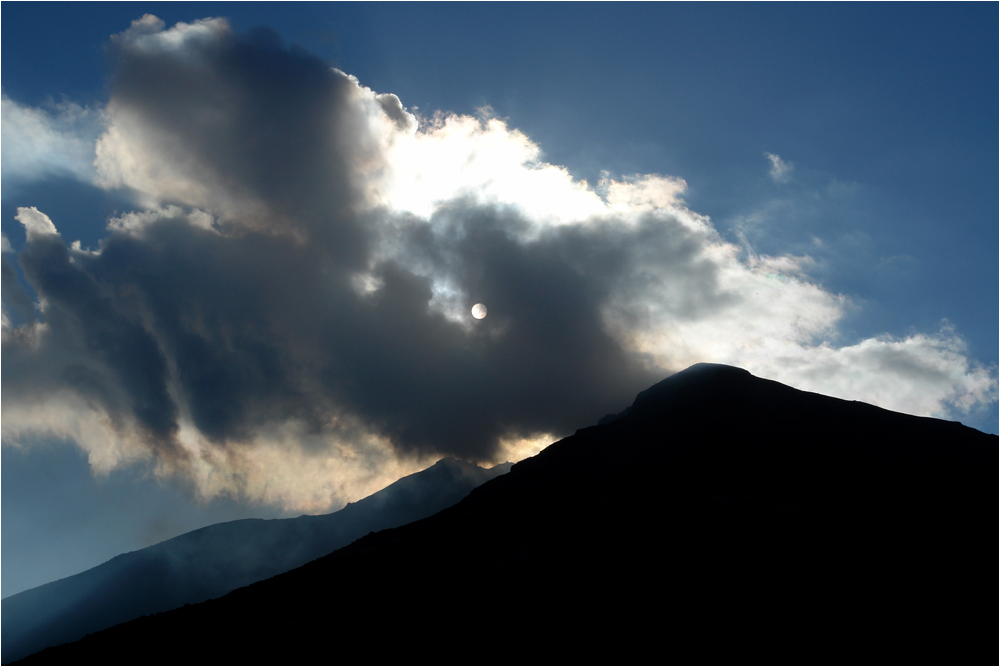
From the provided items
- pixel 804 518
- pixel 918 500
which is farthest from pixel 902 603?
pixel 918 500

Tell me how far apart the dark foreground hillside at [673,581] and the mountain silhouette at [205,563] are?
99211mm

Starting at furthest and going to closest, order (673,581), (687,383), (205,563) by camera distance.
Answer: (205,563) < (687,383) < (673,581)

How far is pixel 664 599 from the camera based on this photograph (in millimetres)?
28375

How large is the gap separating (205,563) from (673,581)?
487 feet

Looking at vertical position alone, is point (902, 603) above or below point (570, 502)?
below

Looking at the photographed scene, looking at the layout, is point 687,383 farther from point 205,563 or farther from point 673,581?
point 205,563

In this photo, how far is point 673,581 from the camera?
30000 millimetres

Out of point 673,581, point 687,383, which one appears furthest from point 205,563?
point 673,581

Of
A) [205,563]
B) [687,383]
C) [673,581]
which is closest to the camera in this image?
[673,581]

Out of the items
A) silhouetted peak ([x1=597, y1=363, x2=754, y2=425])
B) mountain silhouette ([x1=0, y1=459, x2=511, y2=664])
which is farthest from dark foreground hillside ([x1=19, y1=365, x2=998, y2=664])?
mountain silhouette ([x1=0, y1=459, x2=511, y2=664])

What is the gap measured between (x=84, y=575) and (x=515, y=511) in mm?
157278

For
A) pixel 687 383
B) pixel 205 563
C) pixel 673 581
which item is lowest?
pixel 205 563

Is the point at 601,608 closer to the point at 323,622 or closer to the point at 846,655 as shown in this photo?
the point at 846,655

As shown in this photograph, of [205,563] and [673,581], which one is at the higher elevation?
[673,581]
